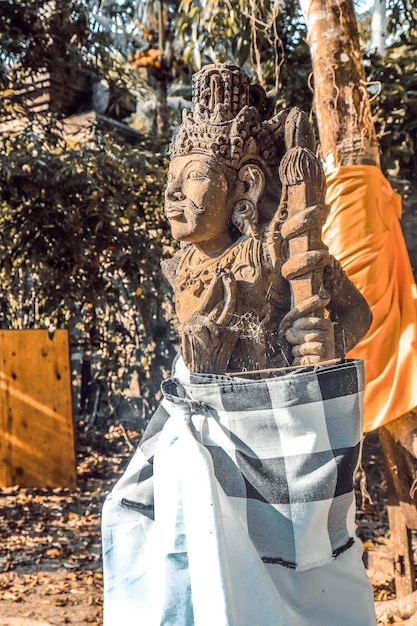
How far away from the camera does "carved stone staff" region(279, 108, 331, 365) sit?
5.20 feet

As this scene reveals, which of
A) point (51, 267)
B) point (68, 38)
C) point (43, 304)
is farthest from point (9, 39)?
point (43, 304)

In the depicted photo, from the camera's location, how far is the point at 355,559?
1.57m

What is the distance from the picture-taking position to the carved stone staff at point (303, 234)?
1.58 meters

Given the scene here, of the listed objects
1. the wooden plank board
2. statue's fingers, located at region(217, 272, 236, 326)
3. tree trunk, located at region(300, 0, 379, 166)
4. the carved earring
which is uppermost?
tree trunk, located at region(300, 0, 379, 166)

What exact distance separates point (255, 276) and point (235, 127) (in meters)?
0.42

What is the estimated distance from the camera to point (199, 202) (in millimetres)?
1670

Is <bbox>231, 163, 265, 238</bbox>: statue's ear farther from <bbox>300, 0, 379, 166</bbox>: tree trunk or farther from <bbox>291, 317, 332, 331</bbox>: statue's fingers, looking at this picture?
<bbox>300, 0, 379, 166</bbox>: tree trunk

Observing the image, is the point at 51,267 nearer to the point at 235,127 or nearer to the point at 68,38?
the point at 68,38

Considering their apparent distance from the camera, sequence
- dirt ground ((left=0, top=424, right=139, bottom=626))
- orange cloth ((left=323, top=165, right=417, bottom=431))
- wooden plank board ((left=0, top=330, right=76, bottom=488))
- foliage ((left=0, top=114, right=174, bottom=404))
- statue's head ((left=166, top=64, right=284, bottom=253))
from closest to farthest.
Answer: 1. statue's head ((left=166, top=64, right=284, bottom=253))
2. orange cloth ((left=323, top=165, right=417, bottom=431))
3. dirt ground ((left=0, top=424, right=139, bottom=626))
4. foliage ((left=0, top=114, right=174, bottom=404))
5. wooden plank board ((left=0, top=330, right=76, bottom=488))

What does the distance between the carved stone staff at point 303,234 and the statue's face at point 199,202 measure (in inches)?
6.8

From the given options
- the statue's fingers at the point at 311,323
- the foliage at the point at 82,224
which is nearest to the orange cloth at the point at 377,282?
the statue's fingers at the point at 311,323

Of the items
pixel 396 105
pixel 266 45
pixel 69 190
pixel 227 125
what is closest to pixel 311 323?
pixel 227 125

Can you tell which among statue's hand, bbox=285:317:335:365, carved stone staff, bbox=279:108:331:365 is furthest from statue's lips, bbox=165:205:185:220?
statue's hand, bbox=285:317:335:365

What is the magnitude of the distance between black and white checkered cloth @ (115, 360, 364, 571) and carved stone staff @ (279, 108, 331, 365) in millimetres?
123
